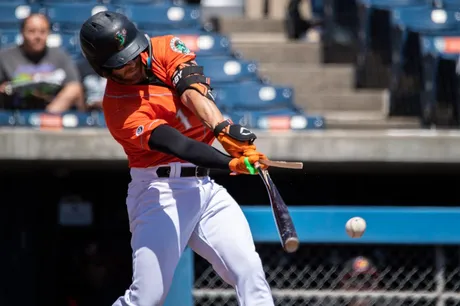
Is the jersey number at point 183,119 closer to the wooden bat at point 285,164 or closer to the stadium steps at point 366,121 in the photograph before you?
the wooden bat at point 285,164

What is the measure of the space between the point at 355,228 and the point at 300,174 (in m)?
1.48

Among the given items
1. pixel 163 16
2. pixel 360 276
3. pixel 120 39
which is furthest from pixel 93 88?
pixel 120 39

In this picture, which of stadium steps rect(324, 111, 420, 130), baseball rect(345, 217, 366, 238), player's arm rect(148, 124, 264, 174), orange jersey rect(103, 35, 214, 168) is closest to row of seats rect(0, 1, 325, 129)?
stadium steps rect(324, 111, 420, 130)

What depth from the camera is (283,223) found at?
11.4ft

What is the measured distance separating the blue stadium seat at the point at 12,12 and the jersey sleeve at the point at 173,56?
3.75 meters

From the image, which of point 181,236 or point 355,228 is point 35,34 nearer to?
point 181,236

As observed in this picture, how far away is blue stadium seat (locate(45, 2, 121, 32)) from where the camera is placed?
7.27 m

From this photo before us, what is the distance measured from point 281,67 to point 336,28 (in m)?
0.73

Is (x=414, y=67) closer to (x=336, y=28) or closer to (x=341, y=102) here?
(x=341, y=102)

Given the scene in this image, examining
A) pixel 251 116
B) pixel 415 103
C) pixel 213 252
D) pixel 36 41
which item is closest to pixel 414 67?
pixel 415 103

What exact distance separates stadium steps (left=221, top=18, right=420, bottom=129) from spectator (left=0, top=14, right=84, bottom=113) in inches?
73.5

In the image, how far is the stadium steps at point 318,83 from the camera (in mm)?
6977

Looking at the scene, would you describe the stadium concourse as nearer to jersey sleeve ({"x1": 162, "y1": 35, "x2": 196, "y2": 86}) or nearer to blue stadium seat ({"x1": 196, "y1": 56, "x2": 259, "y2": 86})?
blue stadium seat ({"x1": 196, "y1": 56, "x2": 259, "y2": 86})

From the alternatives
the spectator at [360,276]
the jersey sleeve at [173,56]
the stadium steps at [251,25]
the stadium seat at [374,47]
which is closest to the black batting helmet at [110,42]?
the jersey sleeve at [173,56]
